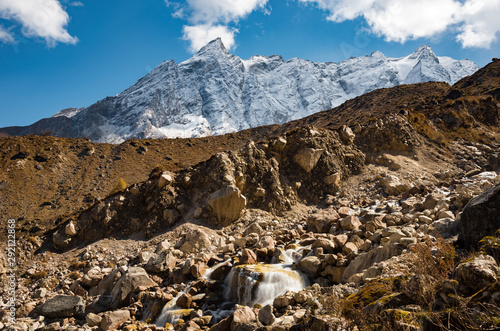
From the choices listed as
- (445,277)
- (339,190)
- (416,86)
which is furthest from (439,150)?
(416,86)

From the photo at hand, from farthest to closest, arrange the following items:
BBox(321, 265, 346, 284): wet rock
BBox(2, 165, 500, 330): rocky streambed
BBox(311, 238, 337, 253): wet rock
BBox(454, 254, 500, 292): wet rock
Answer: BBox(311, 238, 337, 253): wet rock → BBox(321, 265, 346, 284): wet rock → BBox(2, 165, 500, 330): rocky streambed → BBox(454, 254, 500, 292): wet rock

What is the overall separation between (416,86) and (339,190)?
7067 centimetres

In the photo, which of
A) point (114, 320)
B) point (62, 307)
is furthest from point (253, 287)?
point (62, 307)

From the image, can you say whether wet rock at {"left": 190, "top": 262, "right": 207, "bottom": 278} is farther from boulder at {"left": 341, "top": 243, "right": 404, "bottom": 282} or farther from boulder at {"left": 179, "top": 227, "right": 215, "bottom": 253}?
boulder at {"left": 341, "top": 243, "right": 404, "bottom": 282}

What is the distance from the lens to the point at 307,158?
20.5m

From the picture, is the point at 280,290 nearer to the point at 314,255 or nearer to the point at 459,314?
the point at 314,255

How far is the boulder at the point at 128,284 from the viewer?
11.7 m

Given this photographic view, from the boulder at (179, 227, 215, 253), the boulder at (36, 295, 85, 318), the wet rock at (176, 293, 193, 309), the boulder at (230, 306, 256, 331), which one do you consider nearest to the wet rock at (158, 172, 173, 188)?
the boulder at (179, 227, 215, 253)

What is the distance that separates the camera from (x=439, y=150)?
2405 centimetres

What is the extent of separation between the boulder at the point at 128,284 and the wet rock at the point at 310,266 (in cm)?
634

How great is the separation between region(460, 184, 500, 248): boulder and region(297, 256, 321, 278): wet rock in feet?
14.4

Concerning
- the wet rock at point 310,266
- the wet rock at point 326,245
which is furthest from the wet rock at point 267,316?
the wet rock at point 326,245

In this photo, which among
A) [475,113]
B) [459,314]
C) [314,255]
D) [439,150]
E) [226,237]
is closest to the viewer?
[459,314]

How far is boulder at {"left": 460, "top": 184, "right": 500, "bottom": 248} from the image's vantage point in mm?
6602
